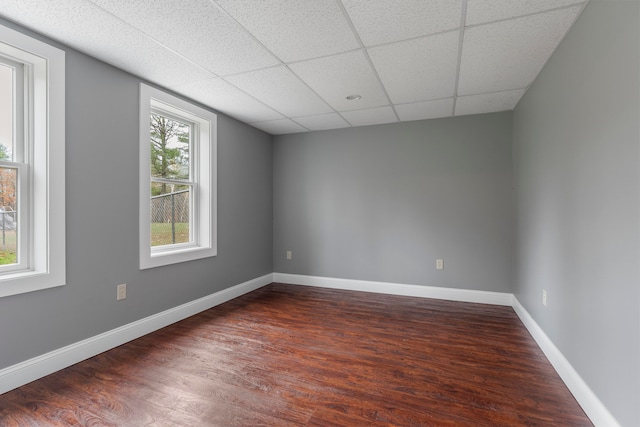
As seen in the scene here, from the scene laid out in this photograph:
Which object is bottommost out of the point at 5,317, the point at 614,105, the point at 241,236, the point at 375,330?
the point at 375,330

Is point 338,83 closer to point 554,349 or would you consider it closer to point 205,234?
point 205,234

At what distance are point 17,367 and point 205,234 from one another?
5.97ft

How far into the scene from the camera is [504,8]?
172cm

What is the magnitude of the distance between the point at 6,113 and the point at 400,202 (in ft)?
12.2

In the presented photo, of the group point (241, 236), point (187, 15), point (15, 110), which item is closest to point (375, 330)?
point (241, 236)

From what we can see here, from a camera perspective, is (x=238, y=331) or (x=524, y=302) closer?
(x=238, y=331)

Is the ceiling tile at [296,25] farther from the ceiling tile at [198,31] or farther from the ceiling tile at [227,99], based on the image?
the ceiling tile at [227,99]

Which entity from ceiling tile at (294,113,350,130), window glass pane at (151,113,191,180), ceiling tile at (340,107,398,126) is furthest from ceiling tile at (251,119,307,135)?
window glass pane at (151,113,191,180)

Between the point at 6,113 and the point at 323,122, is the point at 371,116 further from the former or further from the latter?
the point at 6,113

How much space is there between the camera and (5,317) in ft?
5.99

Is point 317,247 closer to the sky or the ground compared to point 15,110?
closer to the ground

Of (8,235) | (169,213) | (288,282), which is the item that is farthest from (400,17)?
(288,282)

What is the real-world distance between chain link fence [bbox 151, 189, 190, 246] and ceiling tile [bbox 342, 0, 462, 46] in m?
2.40

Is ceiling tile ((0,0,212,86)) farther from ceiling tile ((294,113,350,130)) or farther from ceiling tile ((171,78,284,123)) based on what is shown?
ceiling tile ((294,113,350,130))
